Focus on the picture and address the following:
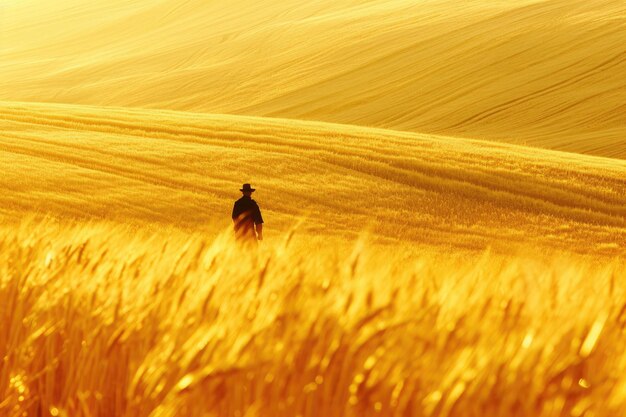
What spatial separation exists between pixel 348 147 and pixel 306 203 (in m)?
5.74

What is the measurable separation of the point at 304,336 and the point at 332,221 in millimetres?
16055

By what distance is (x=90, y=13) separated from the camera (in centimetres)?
8838

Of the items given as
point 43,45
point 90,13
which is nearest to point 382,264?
point 43,45

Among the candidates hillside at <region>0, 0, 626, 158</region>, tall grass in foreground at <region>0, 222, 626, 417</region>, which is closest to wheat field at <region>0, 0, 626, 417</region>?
tall grass in foreground at <region>0, 222, 626, 417</region>

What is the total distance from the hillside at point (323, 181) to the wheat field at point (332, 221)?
0.32 feet

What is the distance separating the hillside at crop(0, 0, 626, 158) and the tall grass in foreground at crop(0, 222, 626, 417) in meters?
32.0

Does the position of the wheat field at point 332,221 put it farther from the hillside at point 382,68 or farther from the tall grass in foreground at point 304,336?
the hillside at point 382,68

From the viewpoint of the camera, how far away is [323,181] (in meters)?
20.8

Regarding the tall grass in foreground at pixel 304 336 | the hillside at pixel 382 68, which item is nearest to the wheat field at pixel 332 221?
the tall grass in foreground at pixel 304 336

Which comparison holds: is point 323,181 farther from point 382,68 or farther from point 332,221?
point 382,68

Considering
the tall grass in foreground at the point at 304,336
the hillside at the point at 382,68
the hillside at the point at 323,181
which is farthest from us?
the hillside at the point at 382,68

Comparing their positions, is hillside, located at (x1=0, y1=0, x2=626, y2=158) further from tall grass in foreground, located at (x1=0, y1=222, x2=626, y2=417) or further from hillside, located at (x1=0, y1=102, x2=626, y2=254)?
tall grass in foreground, located at (x1=0, y1=222, x2=626, y2=417)

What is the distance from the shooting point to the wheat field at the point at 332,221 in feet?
5.54

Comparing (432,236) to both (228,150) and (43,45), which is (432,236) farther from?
(43,45)
